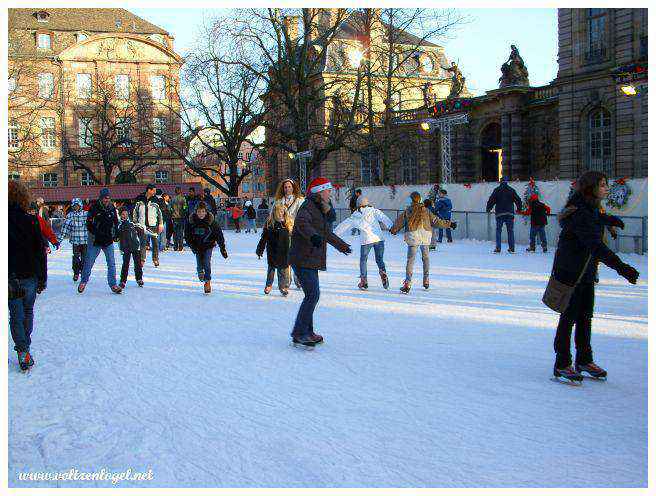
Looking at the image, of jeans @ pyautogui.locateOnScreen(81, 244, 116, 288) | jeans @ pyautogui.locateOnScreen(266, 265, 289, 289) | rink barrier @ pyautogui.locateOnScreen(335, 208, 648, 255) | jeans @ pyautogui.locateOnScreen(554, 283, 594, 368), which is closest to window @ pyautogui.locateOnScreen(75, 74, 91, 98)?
rink barrier @ pyautogui.locateOnScreen(335, 208, 648, 255)

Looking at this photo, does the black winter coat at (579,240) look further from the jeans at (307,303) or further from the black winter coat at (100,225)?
the black winter coat at (100,225)

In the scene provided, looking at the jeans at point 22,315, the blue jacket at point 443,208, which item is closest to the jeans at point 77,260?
the jeans at point 22,315

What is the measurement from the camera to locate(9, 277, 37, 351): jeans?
268 inches

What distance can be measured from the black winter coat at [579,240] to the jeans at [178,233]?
→ 1710 centimetres

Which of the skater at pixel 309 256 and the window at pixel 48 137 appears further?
the window at pixel 48 137

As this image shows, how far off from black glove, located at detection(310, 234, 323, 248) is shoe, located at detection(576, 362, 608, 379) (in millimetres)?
2597

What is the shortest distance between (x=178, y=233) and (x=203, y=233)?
10039 mm

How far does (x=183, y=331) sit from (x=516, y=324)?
12.3 ft

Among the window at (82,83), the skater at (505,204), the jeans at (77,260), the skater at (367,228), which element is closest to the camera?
the skater at (367,228)

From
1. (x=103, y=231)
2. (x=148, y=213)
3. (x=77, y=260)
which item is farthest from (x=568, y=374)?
(x=148, y=213)

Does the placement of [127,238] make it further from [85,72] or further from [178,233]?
[85,72]

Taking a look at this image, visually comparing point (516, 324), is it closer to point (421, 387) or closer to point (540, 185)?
point (421, 387)

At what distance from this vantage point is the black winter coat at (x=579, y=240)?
6051mm

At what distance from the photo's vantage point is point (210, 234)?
1255 centimetres
